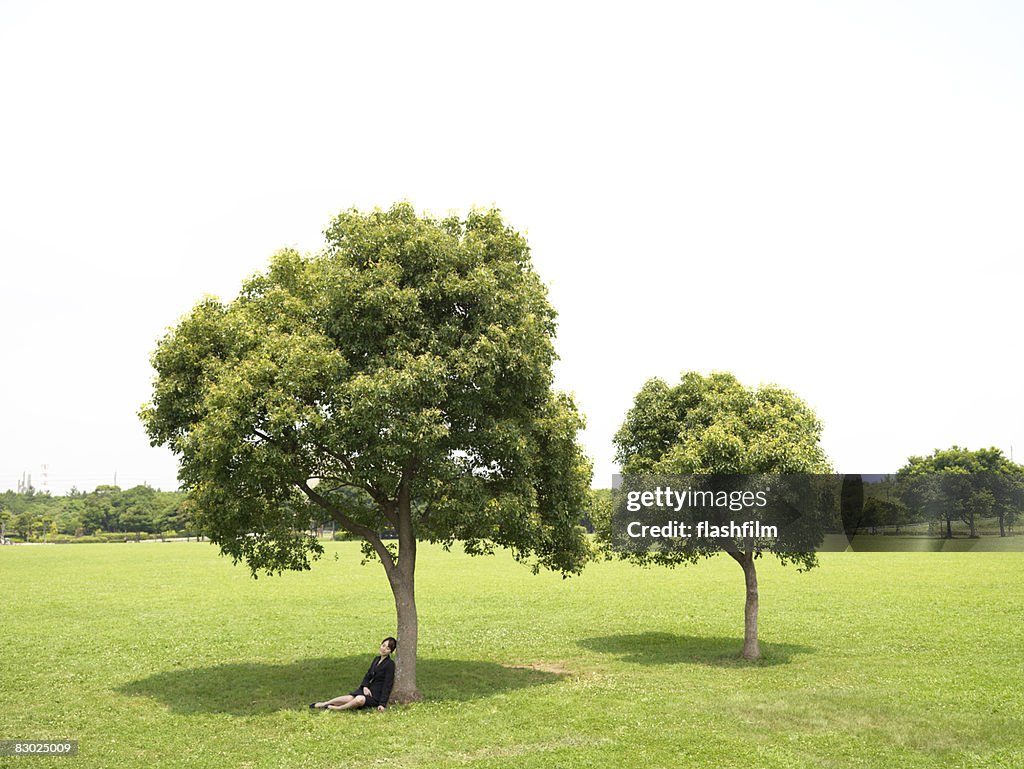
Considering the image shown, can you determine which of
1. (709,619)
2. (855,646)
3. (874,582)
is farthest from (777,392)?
(874,582)

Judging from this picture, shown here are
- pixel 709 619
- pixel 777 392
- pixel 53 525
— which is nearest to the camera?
pixel 777 392

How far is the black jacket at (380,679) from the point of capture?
A: 960 inches

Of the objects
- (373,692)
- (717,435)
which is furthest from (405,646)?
(717,435)

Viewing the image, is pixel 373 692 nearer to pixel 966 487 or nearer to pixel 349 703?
pixel 349 703

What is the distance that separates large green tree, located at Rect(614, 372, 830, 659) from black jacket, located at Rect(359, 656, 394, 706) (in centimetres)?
1143

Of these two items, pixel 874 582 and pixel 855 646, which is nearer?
pixel 855 646

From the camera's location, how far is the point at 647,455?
108 ft

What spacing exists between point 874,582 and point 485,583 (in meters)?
28.3

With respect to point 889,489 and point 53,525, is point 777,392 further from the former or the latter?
point 53,525

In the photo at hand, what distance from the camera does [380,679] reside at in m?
24.6

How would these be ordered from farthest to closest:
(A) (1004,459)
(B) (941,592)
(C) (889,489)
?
1. (A) (1004,459)
2. (C) (889,489)
3. (B) (941,592)

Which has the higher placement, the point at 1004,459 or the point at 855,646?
the point at 1004,459

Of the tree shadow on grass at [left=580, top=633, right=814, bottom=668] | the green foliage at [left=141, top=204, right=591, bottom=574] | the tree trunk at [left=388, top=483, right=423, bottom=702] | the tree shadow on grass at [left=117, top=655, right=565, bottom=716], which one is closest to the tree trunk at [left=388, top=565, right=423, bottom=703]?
the tree trunk at [left=388, top=483, right=423, bottom=702]

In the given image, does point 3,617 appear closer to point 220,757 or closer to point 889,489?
point 220,757
